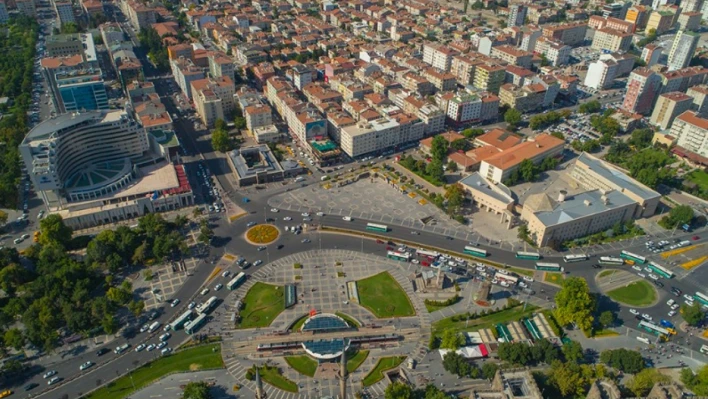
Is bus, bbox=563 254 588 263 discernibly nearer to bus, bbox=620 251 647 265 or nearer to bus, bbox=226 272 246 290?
bus, bbox=620 251 647 265

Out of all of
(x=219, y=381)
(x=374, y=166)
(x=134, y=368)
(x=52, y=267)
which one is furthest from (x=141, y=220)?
(x=374, y=166)

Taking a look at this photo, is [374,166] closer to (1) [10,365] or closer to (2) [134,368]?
(2) [134,368]

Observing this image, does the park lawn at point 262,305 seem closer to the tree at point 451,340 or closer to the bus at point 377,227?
the bus at point 377,227

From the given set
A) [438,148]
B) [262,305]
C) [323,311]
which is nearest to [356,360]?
[323,311]

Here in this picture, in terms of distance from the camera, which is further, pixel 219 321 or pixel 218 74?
pixel 218 74

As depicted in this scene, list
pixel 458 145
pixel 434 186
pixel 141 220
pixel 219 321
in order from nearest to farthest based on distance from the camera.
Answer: pixel 219 321 < pixel 141 220 < pixel 434 186 < pixel 458 145


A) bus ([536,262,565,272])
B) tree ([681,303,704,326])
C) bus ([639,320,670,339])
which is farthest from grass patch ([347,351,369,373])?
tree ([681,303,704,326])

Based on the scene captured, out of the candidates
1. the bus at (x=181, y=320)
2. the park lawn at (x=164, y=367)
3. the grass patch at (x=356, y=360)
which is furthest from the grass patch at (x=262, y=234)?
the grass patch at (x=356, y=360)
